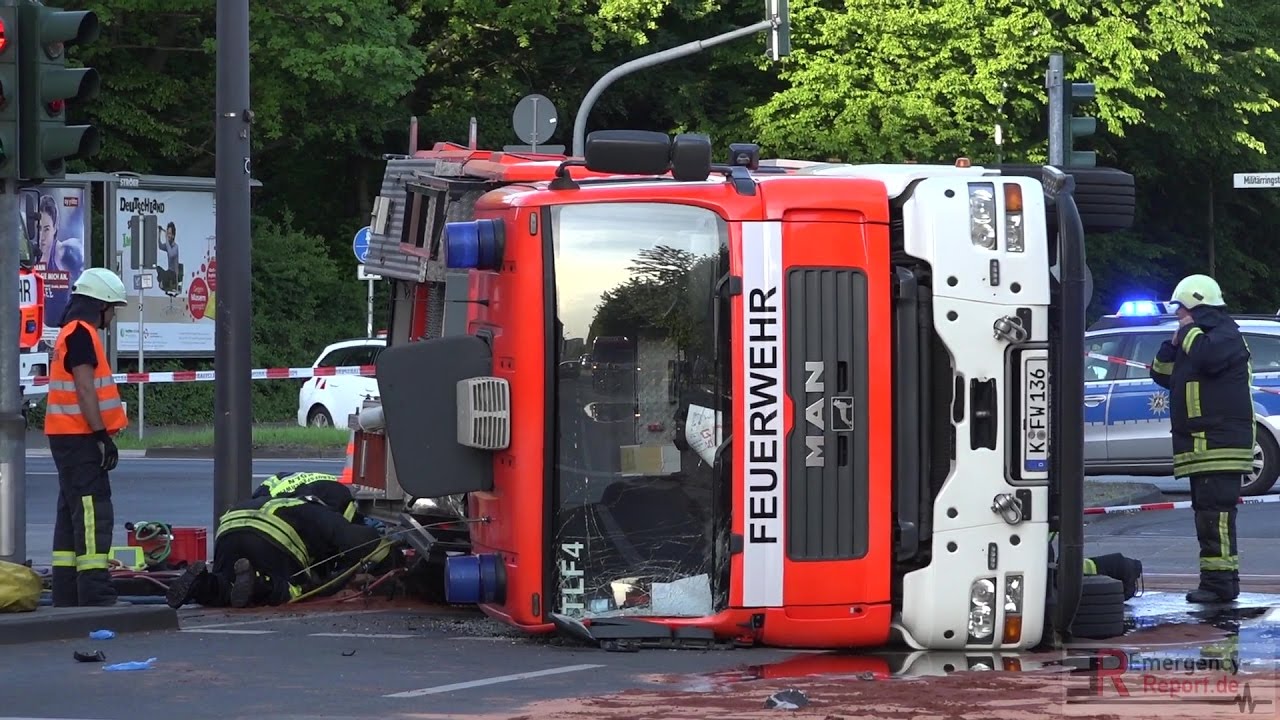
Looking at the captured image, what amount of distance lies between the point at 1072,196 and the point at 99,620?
5011mm

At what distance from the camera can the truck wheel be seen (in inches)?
349

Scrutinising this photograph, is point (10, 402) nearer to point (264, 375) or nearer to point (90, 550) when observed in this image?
point (90, 550)

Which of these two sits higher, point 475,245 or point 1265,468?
point 475,245

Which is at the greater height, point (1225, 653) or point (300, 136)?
point (300, 136)

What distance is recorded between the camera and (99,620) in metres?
9.32

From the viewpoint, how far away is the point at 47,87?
32.8 ft

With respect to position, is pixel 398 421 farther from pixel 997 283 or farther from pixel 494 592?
pixel 997 283

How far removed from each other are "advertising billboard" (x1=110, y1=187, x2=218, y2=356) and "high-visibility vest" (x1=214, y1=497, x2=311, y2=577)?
734 inches

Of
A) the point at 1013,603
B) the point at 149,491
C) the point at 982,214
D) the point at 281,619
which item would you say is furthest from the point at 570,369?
the point at 149,491

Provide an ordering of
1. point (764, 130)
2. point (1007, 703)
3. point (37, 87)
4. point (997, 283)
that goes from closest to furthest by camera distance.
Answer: point (1007, 703)
point (997, 283)
point (37, 87)
point (764, 130)

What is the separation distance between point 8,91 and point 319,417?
18.9 metres

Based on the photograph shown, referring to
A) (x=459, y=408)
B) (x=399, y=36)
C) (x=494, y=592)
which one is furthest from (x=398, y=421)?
(x=399, y=36)

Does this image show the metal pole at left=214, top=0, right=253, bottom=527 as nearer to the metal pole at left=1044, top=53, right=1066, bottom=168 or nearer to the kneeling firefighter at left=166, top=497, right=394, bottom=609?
the kneeling firefighter at left=166, top=497, right=394, bottom=609

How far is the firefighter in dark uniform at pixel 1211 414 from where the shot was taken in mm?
10516
